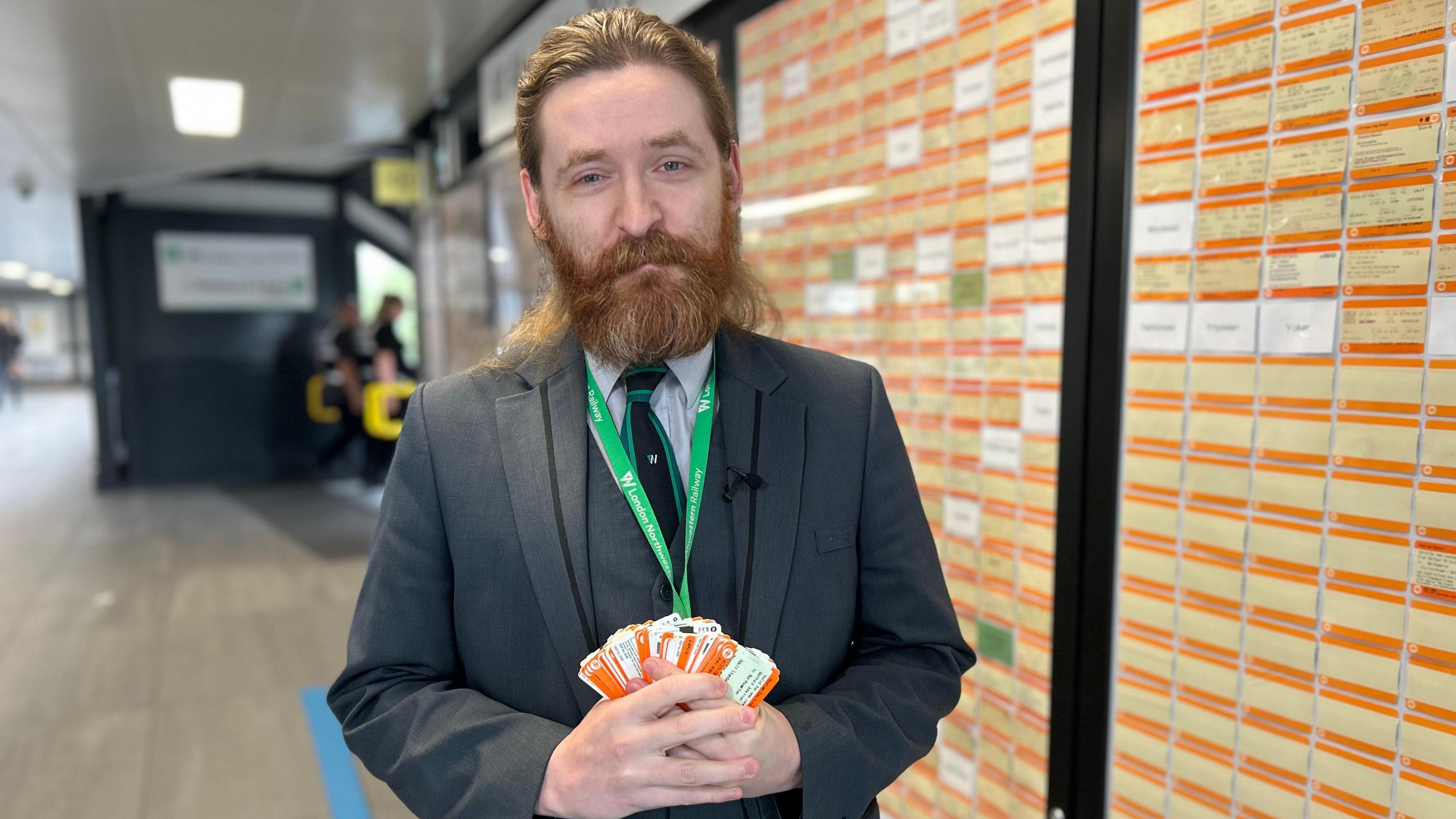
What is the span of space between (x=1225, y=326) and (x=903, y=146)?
1.00 meters

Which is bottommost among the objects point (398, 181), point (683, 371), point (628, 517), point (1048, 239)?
point (628, 517)

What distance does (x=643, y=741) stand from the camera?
2.74ft

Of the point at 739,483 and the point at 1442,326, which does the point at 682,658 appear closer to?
the point at 739,483

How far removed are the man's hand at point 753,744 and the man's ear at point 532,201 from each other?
636 millimetres

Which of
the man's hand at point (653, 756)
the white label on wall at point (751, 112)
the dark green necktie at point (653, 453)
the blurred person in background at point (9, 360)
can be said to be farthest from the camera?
the blurred person in background at point (9, 360)

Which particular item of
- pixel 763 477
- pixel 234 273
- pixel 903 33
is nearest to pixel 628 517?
pixel 763 477

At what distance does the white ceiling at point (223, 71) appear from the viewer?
12.9 feet

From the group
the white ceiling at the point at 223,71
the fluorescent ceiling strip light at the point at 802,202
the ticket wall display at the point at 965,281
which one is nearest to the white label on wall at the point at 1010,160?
the ticket wall display at the point at 965,281

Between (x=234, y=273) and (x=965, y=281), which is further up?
(x=234, y=273)

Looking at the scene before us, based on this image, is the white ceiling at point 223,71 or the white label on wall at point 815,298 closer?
the white label on wall at point 815,298

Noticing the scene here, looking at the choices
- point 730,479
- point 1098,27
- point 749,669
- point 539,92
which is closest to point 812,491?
point 730,479

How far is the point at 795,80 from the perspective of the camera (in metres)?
2.63

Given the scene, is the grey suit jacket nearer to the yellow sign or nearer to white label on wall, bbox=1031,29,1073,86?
white label on wall, bbox=1031,29,1073,86

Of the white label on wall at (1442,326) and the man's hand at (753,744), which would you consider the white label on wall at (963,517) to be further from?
the man's hand at (753,744)
